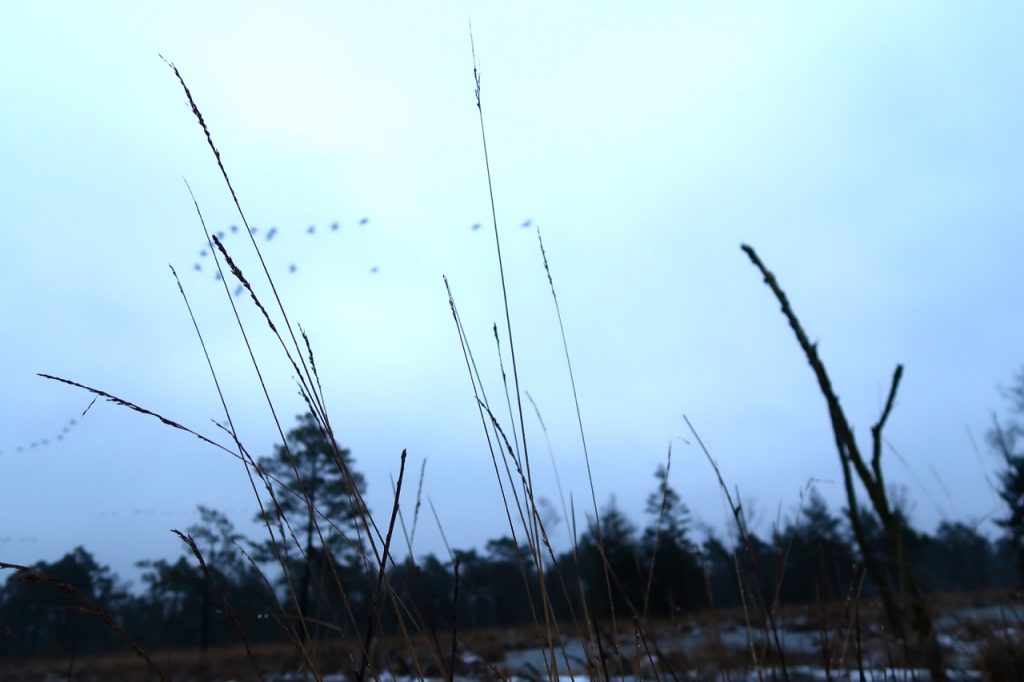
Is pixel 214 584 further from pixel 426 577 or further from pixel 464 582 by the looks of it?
pixel 426 577

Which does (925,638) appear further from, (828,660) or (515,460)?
(515,460)

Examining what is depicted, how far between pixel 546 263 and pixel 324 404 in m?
0.49

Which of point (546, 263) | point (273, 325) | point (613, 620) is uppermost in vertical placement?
point (546, 263)

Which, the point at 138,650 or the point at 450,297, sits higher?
the point at 450,297

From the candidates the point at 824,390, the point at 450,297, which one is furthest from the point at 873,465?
the point at 450,297

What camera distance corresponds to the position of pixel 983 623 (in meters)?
2.05

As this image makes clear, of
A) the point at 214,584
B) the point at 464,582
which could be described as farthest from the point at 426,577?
the point at 214,584

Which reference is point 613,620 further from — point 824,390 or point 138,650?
point 138,650

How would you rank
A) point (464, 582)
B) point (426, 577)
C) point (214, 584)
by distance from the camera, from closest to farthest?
point (214, 584)
point (464, 582)
point (426, 577)

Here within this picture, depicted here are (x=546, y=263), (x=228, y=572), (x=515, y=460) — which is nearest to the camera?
(x=515, y=460)

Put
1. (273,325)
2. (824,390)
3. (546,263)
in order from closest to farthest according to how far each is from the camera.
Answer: (824,390)
(273,325)
(546,263)

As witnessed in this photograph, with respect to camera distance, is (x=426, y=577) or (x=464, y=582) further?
(x=426, y=577)

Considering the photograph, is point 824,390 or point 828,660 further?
point 828,660

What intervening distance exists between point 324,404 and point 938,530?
8.65ft
